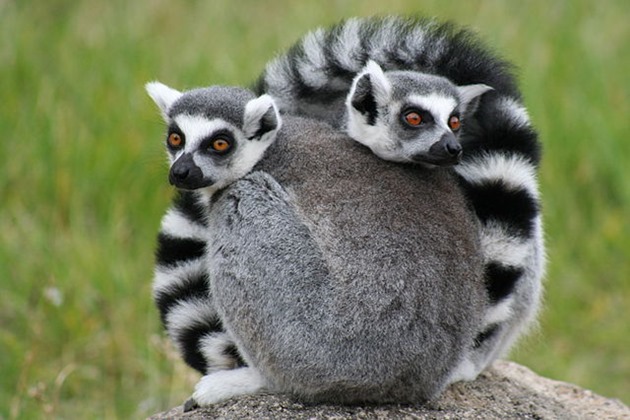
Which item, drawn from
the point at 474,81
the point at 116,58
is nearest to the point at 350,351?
the point at 474,81

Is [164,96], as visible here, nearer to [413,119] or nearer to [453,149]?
[413,119]

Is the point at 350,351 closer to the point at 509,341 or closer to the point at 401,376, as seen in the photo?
the point at 401,376

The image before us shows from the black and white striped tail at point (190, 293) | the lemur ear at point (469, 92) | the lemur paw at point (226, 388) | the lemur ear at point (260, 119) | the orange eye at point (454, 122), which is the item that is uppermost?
the lemur ear at point (469, 92)

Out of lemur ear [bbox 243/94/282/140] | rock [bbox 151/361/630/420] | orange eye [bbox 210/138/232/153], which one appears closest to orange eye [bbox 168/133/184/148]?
orange eye [bbox 210/138/232/153]

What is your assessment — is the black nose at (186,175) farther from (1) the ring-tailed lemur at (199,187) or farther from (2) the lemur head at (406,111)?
(2) the lemur head at (406,111)

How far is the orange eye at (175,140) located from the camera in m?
3.96

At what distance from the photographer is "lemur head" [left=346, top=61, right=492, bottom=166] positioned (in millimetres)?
3861

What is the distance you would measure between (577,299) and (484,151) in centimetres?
333

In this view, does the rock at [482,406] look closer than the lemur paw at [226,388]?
Yes

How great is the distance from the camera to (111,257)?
257 inches

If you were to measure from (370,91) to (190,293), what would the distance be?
1.09 meters

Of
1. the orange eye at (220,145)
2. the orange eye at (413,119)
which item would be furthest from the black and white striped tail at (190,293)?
the orange eye at (413,119)

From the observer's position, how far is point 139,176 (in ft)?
23.1

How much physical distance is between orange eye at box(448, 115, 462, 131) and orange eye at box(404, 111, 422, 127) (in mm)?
119
